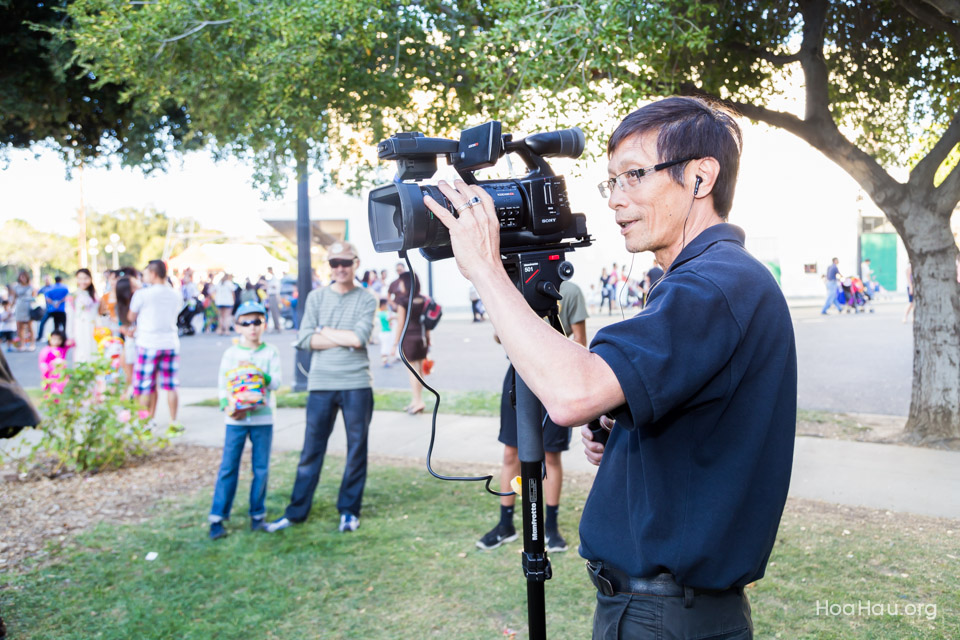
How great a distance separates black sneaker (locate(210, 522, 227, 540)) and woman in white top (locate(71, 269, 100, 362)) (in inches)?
217

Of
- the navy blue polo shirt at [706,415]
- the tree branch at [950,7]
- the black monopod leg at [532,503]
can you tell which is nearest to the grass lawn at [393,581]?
the black monopod leg at [532,503]

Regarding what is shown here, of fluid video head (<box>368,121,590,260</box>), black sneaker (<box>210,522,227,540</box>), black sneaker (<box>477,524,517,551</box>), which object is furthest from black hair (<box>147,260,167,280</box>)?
fluid video head (<box>368,121,590,260</box>)

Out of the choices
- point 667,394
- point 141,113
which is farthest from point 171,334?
point 667,394

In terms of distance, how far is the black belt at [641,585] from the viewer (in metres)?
1.47

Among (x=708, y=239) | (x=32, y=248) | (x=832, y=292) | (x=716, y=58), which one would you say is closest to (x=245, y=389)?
(x=708, y=239)

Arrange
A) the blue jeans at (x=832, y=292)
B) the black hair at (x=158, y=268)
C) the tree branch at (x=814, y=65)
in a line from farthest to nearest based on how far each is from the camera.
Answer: the blue jeans at (x=832, y=292) → the black hair at (x=158, y=268) → the tree branch at (x=814, y=65)

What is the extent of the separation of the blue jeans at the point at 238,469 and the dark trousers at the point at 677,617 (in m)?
3.83

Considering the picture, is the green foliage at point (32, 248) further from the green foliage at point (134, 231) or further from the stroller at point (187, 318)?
the stroller at point (187, 318)

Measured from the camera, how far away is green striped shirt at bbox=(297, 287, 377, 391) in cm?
511

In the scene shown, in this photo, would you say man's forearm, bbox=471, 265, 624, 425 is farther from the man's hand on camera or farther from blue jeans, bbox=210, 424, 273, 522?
blue jeans, bbox=210, 424, 273, 522

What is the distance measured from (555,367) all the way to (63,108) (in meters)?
9.83

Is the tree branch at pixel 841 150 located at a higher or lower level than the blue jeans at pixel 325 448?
higher

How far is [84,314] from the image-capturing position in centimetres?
952

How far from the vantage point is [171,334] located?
816cm
